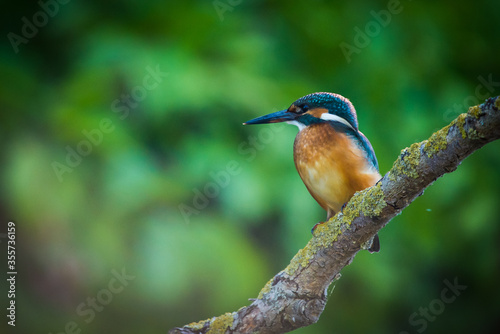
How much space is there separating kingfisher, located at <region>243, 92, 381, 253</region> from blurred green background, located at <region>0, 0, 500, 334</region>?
684 millimetres

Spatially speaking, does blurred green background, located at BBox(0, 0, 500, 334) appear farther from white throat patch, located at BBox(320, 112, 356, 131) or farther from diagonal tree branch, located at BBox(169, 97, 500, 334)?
diagonal tree branch, located at BBox(169, 97, 500, 334)

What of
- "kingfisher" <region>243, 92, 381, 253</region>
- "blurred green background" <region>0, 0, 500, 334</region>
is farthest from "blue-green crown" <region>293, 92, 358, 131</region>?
"blurred green background" <region>0, 0, 500, 334</region>

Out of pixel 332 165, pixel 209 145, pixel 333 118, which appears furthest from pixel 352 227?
pixel 209 145

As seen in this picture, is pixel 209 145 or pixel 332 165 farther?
pixel 209 145

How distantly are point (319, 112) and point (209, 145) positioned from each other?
2.69 feet

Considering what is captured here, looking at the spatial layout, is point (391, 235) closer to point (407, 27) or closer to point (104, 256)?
Result: point (407, 27)

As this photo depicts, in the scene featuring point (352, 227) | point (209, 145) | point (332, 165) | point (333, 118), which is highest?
point (209, 145)

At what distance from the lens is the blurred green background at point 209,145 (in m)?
2.49

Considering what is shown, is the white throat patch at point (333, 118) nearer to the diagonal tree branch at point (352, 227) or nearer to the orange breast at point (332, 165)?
the orange breast at point (332, 165)

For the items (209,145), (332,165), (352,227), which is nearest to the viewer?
(352,227)

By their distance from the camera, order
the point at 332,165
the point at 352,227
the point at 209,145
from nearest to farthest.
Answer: the point at 352,227 < the point at 332,165 < the point at 209,145

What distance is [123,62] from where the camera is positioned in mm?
2623

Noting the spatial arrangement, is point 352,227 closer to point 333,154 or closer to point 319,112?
point 333,154

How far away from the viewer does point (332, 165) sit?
1708 millimetres
